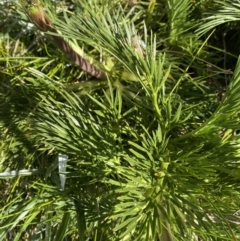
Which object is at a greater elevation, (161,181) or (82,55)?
(82,55)

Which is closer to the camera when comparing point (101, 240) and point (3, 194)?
→ point (101, 240)

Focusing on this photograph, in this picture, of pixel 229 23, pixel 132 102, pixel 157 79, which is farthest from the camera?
pixel 229 23

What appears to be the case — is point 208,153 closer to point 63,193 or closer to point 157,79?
point 157,79

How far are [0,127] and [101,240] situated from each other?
0.33 metres

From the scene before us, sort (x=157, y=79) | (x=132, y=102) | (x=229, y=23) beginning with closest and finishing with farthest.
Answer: (x=157, y=79), (x=132, y=102), (x=229, y=23)

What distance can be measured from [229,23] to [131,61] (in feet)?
1.17

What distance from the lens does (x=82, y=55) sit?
951 millimetres

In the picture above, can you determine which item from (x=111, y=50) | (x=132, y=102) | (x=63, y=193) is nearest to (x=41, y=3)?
(x=111, y=50)

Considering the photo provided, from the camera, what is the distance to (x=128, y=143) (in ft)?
2.97

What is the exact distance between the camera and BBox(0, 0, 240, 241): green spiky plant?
78cm

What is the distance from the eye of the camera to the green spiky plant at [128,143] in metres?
0.78

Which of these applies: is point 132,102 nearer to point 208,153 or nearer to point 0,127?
point 208,153

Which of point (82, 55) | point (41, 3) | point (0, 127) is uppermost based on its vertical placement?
point (41, 3)

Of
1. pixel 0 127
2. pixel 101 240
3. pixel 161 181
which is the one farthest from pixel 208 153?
pixel 0 127
